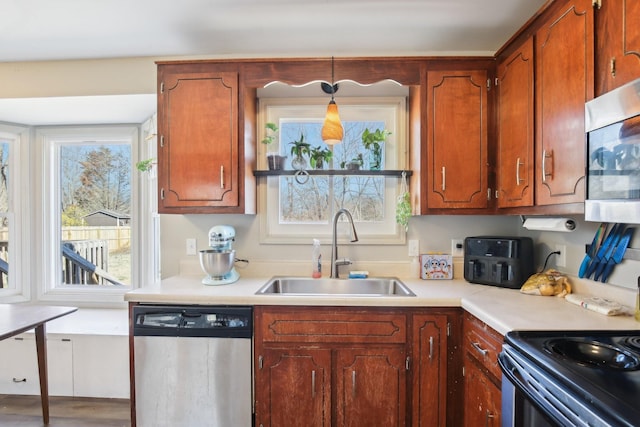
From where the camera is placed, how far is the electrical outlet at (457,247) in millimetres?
2361

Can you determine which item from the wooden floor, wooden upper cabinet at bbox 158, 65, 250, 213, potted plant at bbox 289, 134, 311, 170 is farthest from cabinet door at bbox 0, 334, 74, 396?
potted plant at bbox 289, 134, 311, 170

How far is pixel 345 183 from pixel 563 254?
1.36 metres

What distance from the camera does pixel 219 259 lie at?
2.07 m

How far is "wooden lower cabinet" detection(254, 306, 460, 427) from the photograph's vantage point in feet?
5.80

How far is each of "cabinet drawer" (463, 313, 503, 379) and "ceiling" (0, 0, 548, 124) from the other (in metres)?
1.65

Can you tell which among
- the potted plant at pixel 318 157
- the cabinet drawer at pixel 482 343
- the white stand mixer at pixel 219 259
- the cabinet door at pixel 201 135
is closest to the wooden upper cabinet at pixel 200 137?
the cabinet door at pixel 201 135

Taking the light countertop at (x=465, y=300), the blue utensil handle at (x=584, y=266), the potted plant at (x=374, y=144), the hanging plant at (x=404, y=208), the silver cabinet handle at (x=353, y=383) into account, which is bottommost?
the silver cabinet handle at (x=353, y=383)

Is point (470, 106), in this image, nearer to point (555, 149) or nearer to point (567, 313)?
point (555, 149)

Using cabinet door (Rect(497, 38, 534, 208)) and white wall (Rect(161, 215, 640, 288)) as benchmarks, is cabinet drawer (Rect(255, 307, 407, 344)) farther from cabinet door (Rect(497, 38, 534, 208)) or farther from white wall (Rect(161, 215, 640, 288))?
cabinet door (Rect(497, 38, 534, 208))

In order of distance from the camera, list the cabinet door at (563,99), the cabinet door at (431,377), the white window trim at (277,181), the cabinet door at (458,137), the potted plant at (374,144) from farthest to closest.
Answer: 1. the white window trim at (277,181)
2. the potted plant at (374,144)
3. the cabinet door at (458,137)
4. the cabinet door at (431,377)
5. the cabinet door at (563,99)

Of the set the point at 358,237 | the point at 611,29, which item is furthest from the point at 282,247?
the point at 611,29

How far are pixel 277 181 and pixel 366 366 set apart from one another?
1335 mm

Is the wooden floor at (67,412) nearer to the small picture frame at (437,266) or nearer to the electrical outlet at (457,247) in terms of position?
the small picture frame at (437,266)

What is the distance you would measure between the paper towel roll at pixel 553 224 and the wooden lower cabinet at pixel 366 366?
647 mm
